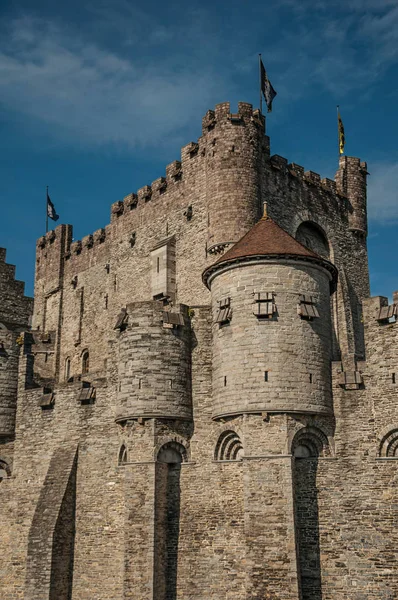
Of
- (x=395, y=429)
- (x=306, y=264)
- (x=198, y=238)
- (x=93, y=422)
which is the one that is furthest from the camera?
(x=198, y=238)

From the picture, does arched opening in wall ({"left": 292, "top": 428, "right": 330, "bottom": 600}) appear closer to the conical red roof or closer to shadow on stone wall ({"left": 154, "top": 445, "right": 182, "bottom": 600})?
shadow on stone wall ({"left": 154, "top": 445, "right": 182, "bottom": 600})

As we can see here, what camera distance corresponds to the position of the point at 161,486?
87.2 feet

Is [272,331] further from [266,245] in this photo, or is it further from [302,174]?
[302,174]

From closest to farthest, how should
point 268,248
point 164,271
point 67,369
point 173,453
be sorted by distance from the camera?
point 268,248, point 173,453, point 164,271, point 67,369

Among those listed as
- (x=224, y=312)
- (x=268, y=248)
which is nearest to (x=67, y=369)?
(x=224, y=312)

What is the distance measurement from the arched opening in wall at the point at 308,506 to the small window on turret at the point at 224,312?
434 cm

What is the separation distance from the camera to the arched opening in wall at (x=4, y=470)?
109 ft

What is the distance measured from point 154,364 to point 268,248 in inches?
218

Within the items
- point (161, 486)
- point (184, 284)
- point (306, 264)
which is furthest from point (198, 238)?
point (161, 486)

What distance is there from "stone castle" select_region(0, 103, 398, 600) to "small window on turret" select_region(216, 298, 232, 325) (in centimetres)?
19

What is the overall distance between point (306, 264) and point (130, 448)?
853 cm

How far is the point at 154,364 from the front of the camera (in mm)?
27297

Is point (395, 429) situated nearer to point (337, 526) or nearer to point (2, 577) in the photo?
point (337, 526)

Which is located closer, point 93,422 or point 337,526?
point 337,526
